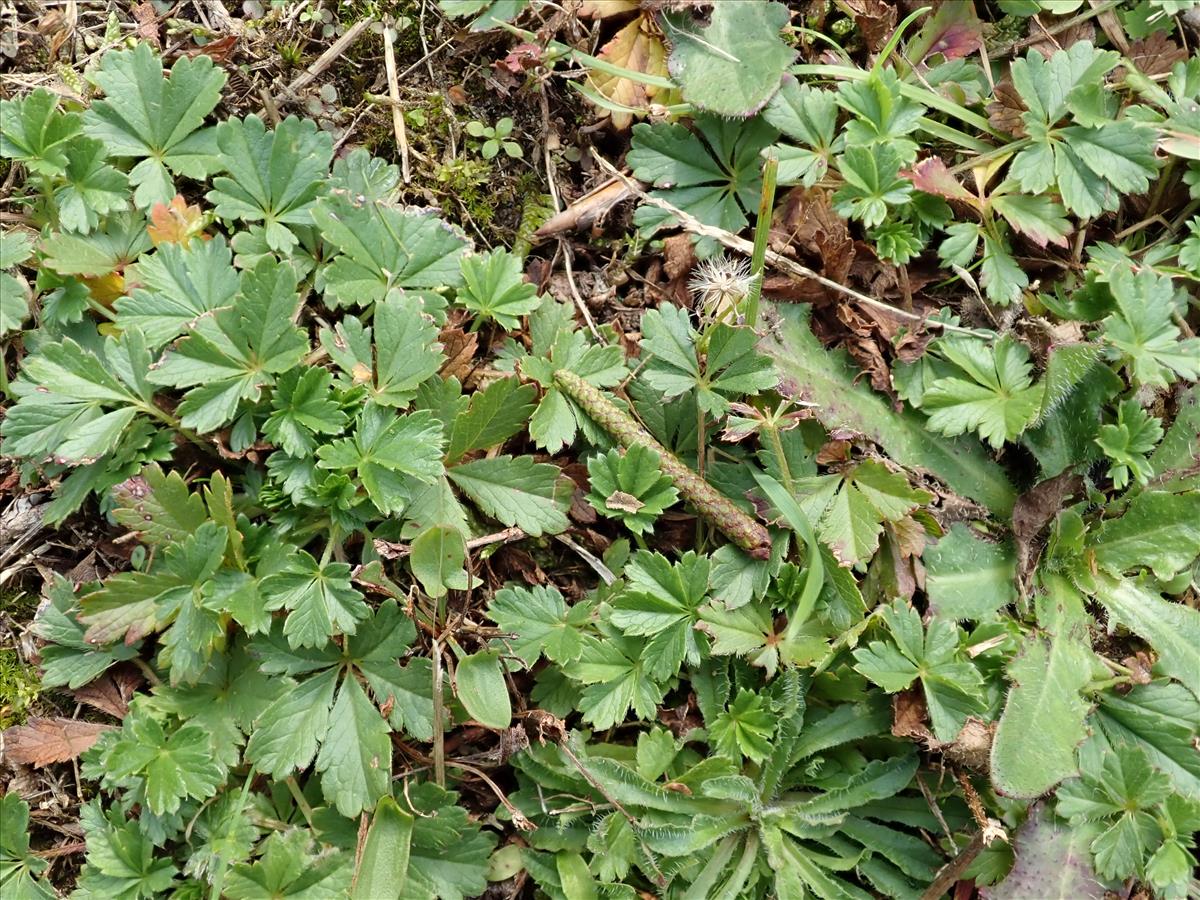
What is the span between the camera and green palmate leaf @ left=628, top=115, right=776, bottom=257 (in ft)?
8.47

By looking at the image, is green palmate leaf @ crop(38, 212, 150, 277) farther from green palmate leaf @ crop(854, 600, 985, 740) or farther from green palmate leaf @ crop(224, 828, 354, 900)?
green palmate leaf @ crop(854, 600, 985, 740)

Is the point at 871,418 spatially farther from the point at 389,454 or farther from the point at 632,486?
the point at 389,454

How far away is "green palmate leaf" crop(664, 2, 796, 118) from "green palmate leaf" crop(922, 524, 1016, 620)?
4.27 feet

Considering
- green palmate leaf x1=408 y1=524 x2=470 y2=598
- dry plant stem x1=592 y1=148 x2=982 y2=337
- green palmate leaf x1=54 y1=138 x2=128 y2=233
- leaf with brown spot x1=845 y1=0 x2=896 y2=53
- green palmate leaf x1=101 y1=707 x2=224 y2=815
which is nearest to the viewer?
green palmate leaf x1=101 y1=707 x2=224 y2=815

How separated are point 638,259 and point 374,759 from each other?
4.97ft

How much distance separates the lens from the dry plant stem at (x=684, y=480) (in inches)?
93.3

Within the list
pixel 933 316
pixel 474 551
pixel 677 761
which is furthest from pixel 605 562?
pixel 933 316

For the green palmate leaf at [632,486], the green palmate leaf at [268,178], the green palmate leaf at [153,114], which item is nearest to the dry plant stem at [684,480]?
the green palmate leaf at [632,486]

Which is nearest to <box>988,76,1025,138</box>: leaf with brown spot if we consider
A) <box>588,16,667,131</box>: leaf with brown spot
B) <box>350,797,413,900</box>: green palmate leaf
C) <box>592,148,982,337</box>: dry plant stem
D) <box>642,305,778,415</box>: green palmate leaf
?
<box>592,148,982,337</box>: dry plant stem

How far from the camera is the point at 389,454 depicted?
221 centimetres

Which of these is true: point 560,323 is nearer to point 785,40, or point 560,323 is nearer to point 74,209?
point 785,40

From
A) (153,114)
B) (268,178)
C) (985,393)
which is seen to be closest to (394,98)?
(268,178)

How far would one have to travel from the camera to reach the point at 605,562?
2449 millimetres

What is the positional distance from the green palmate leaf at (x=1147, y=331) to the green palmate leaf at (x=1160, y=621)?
1.87 ft
